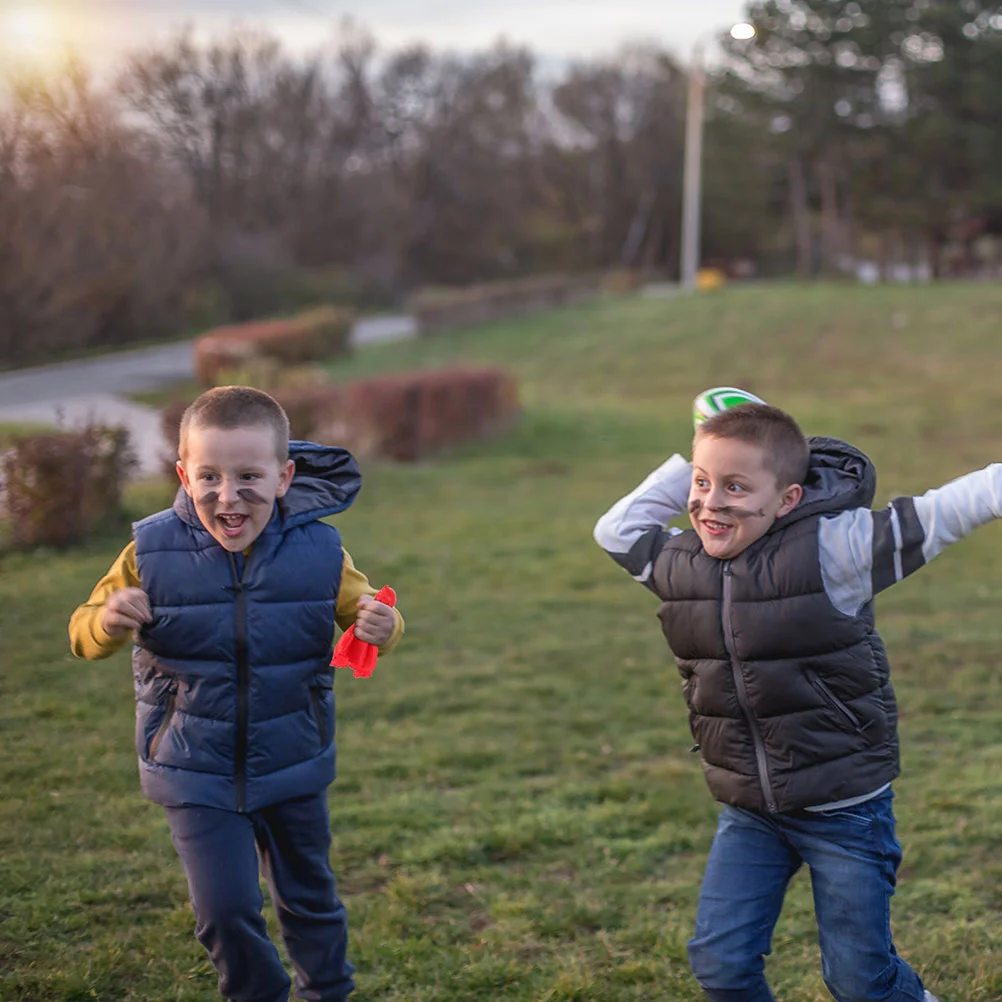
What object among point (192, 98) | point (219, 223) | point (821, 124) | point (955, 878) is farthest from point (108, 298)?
point (821, 124)

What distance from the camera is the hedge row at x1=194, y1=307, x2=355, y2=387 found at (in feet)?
69.5

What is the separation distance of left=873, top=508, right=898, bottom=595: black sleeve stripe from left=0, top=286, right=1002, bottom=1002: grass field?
1.34m

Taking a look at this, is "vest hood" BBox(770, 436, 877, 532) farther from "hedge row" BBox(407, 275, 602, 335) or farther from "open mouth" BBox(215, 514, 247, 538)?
"hedge row" BBox(407, 275, 602, 335)

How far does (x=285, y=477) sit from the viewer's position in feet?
9.71

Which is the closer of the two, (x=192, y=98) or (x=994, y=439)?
(x=994, y=439)

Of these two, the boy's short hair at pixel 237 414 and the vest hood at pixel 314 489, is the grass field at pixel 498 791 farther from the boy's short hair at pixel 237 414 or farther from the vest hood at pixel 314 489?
the boy's short hair at pixel 237 414

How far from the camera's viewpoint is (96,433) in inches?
356

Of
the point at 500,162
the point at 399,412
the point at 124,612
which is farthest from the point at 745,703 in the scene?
the point at 500,162

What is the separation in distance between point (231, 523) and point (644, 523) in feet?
3.12

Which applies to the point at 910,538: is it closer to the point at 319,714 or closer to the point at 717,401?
the point at 717,401

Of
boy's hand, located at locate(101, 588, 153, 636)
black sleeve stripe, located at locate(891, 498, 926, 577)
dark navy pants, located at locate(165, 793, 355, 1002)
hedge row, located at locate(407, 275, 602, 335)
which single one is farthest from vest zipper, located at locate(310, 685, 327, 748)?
hedge row, located at locate(407, 275, 602, 335)

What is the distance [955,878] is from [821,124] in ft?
134

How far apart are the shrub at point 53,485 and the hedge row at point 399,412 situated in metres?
3.01

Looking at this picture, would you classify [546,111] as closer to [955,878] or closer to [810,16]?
[810,16]
